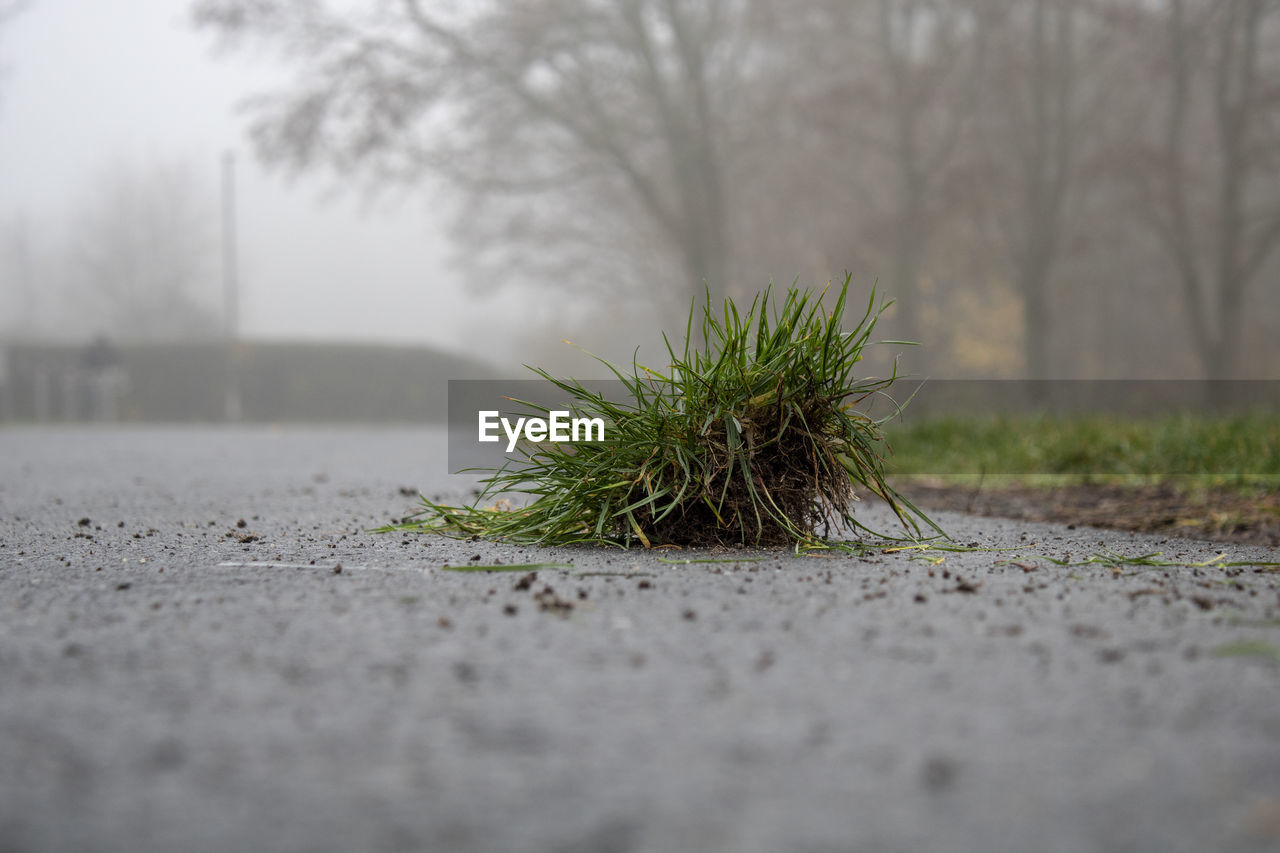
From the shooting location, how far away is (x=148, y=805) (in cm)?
112

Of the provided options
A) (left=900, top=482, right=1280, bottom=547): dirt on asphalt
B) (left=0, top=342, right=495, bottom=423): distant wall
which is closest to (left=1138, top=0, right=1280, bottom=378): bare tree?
(left=900, top=482, right=1280, bottom=547): dirt on asphalt

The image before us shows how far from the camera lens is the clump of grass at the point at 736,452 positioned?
290 cm

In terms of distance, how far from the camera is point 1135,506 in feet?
14.6

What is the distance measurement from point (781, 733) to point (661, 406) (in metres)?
1.89

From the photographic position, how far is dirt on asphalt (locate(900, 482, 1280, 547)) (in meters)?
3.70

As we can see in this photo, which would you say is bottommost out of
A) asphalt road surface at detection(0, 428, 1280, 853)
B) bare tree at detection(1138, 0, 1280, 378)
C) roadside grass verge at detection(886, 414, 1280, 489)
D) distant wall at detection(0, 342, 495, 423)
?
asphalt road surface at detection(0, 428, 1280, 853)

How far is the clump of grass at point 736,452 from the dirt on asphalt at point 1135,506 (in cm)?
147

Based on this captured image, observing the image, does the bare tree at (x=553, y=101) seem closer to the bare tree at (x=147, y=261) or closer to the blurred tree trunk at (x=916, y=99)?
the blurred tree trunk at (x=916, y=99)

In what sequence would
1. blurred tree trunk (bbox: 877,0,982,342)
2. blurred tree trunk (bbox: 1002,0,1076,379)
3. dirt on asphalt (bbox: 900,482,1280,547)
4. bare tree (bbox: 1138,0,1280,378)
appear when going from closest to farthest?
dirt on asphalt (bbox: 900,482,1280,547), bare tree (bbox: 1138,0,1280,378), blurred tree trunk (bbox: 1002,0,1076,379), blurred tree trunk (bbox: 877,0,982,342)

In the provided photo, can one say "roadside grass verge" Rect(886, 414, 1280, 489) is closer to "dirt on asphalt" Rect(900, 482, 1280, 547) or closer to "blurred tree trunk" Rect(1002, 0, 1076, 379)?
"dirt on asphalt" Rect(900, 482, 1280, 547)

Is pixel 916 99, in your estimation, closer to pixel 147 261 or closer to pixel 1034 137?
pixel 1034 137

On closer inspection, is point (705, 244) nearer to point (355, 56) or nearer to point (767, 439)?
point (355, 56)

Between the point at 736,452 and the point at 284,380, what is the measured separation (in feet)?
77.2

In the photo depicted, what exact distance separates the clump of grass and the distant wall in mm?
20640
